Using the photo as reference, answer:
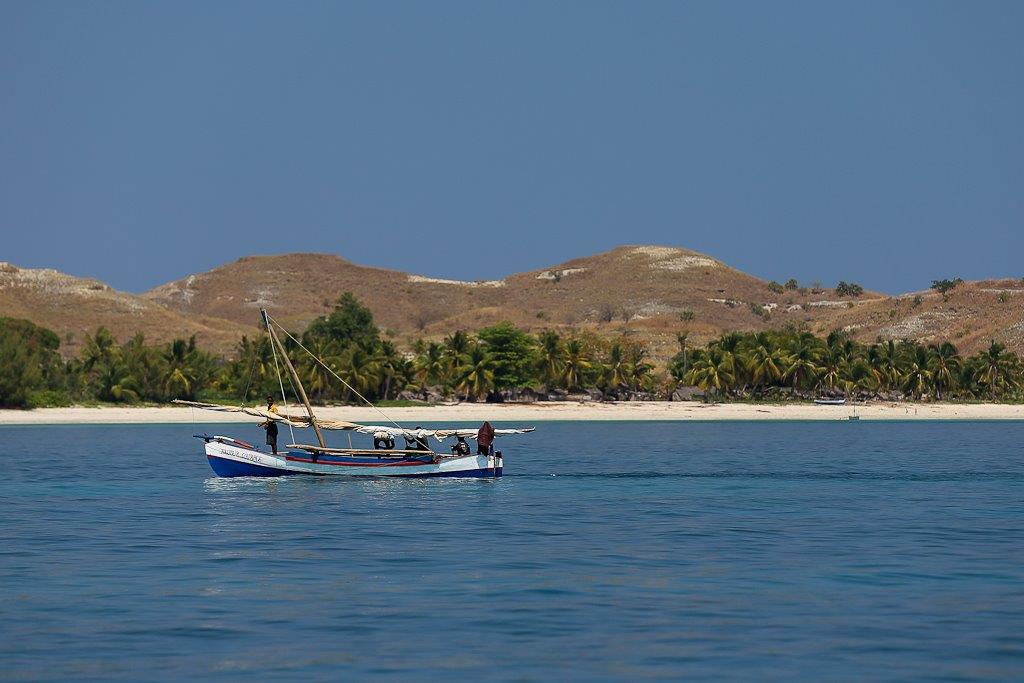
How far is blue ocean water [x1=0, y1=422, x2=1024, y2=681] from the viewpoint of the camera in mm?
20578

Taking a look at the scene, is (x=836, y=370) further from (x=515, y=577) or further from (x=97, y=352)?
(x=515, y=577)

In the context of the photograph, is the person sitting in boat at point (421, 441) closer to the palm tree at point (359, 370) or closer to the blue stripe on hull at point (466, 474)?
the blue stripe on hull at point (466, 474)

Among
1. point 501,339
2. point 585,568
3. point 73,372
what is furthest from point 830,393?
point 585,568

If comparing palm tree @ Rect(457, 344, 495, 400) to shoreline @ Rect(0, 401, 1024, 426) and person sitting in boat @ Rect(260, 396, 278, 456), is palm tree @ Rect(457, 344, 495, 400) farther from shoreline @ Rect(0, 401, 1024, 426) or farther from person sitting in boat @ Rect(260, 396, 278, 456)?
person sitting in boat @ Rect(260, 396, 278, 456)

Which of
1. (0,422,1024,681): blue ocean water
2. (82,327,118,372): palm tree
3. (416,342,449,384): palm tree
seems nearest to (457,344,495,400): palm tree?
(416,342,449,384): palm tree

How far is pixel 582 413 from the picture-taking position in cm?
12794

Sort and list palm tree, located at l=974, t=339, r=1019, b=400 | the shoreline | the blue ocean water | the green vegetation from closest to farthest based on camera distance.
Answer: the blue ocean water
the shoreline
the green vegetation
palm tree, located at l=974, t=339, r=1019, b=400

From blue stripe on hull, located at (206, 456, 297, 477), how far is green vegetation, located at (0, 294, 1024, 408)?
60155 millimetres

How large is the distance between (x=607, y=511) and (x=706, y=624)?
20558mm

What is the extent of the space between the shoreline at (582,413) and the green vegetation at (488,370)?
2805 mm

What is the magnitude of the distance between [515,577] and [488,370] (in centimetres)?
10258

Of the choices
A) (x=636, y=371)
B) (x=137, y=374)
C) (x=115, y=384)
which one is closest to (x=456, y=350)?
(x=636, y=371)

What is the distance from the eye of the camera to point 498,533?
37.4 metres

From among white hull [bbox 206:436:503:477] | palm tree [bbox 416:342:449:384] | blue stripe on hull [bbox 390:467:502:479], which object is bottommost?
blue stripe on hull [bbox 390:467:502:479]
